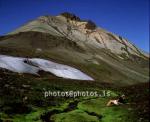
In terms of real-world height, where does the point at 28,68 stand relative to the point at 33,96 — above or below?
above

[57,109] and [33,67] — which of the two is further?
[33,67]

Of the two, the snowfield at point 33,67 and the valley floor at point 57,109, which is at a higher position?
the snowfield at point 33,67

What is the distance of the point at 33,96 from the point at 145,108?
1449 cm

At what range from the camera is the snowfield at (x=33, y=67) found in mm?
72425

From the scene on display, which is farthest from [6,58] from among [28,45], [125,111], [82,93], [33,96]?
[28,45]

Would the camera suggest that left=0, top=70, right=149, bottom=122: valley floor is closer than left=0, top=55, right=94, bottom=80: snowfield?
Yes

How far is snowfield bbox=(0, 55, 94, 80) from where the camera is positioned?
72425 millimetres

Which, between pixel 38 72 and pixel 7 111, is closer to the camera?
pixel 7 111

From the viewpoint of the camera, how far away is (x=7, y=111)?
3469 centimetres

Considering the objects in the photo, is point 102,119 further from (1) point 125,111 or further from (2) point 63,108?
(2) point 63,108

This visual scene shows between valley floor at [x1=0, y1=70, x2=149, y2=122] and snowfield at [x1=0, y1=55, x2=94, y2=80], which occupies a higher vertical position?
snowfield at [x1=0, y1=55, x2=94, y2=80]

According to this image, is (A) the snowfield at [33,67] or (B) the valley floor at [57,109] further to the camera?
(A) the snowfield at [33,67]

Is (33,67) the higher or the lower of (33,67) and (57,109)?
the higher

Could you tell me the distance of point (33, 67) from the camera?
259ft
